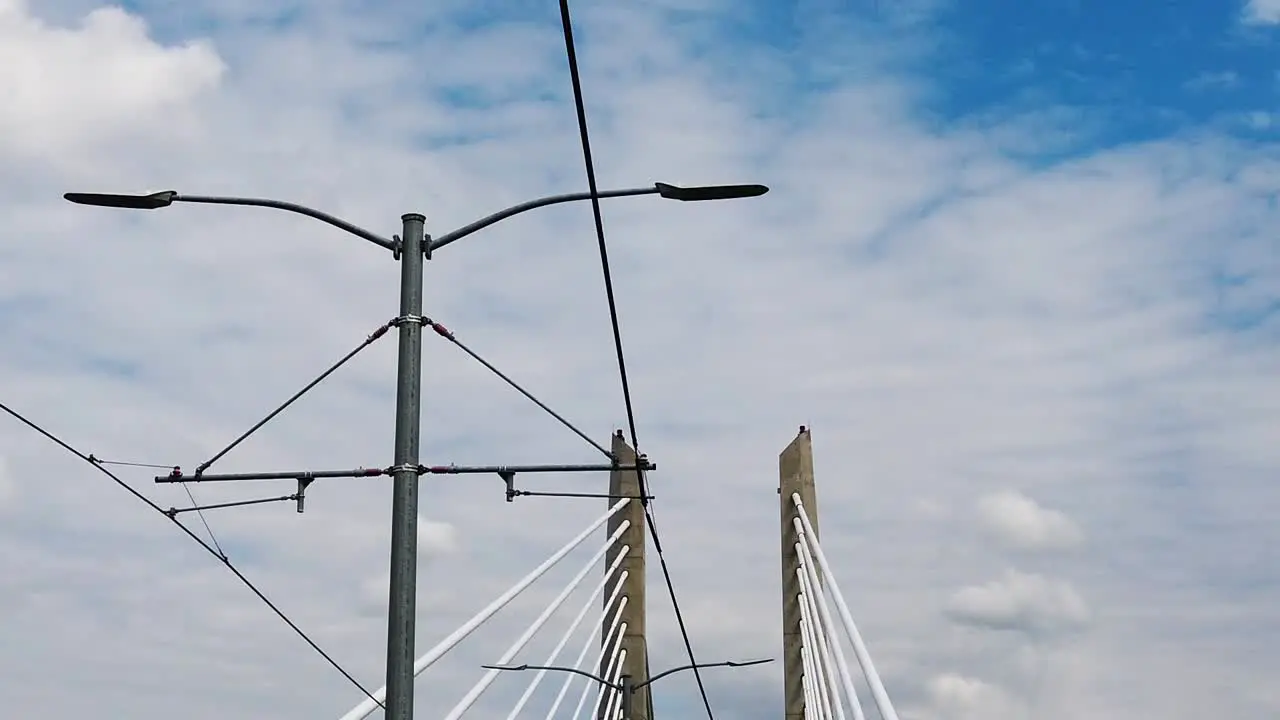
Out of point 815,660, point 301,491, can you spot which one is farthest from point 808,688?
point 301,491

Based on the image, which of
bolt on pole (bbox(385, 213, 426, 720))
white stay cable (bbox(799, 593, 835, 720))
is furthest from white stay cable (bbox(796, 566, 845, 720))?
bolt on pole (bbox(385, 213, 426, 720))

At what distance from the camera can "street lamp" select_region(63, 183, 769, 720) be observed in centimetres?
864

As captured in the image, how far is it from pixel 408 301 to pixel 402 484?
1.08 metres

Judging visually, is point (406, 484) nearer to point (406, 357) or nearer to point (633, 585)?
point (406, 357)

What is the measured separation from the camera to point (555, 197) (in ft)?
33.2

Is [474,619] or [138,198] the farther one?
[474,619]

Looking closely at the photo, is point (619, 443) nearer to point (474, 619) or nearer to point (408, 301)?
point (474, 619)

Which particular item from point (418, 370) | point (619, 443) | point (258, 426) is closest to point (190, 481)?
point (258, 426)

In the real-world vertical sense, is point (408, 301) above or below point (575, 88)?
below

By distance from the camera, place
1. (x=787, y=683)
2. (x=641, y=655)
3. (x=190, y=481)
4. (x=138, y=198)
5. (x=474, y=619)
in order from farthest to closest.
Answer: (x=641, y=655) < (x=787, y=683) < (x=474, y=619) < (x=190, y=481) < (x=138, y=198)

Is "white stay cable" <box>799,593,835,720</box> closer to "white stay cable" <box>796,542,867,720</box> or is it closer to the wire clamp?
"white stay cable" <box>796,542,867,720</box>

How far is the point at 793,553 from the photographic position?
101 ft

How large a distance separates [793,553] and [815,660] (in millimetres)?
5567

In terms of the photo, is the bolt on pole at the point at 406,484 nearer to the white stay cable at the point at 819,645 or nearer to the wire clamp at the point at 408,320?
the wire clamp at the point at 408,320
